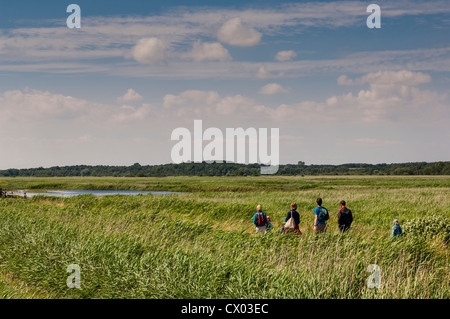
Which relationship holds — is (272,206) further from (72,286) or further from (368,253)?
(72,286)

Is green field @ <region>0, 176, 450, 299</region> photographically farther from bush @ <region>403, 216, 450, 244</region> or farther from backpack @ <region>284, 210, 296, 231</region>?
backpack @ <region>284, 210, 296, 231</region>

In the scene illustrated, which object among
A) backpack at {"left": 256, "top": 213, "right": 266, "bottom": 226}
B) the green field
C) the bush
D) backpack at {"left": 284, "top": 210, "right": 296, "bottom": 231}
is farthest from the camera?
the bush

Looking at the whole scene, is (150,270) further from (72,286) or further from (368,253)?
(368,253)

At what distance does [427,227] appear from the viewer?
50.7 ft

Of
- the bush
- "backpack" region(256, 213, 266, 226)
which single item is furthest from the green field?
"backpack" region(256, 213, 266, 226)

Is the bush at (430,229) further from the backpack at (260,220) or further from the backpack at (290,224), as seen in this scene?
the backpack at (260,220)

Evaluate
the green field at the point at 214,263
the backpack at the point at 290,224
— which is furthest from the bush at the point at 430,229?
the backpack at the point at 290,224

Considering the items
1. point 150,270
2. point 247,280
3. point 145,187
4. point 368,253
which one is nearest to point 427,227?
point 368,253

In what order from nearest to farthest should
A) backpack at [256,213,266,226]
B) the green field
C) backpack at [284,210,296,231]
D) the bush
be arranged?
1. the green field
2. backpack at [284,210,296,231]
3. backpack at [256,213,266,226]
4. the bush

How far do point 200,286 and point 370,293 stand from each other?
3.87 m

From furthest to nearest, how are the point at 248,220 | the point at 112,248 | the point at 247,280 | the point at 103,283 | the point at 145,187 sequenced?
1. the point at 145,187
2. the point at 248,220
3. the point at 112,248
4. the point at 103,283
5. the point at 247,280

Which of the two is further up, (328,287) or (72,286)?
(328,287)

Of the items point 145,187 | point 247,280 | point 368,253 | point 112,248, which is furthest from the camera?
point 145,187

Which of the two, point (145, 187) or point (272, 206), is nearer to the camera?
point (272, 206)
